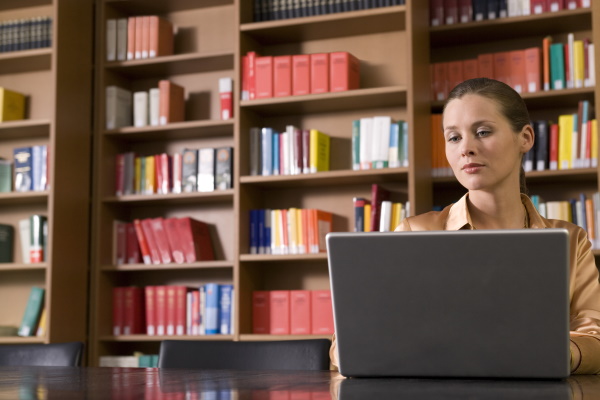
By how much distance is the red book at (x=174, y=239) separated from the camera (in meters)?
3.93

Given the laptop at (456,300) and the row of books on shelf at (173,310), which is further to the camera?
the row of books on shelf at (173,310)

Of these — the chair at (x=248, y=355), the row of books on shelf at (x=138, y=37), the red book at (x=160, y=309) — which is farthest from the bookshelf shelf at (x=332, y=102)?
the chair at (x=248, y=355)

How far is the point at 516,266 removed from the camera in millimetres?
990

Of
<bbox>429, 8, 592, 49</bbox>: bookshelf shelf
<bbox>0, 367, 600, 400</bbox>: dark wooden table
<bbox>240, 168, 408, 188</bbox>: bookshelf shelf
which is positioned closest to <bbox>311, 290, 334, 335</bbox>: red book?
<bbox>240, 168, 408, 188</bbox>: bookshelf shelf

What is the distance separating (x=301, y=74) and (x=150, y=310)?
4.56 ft

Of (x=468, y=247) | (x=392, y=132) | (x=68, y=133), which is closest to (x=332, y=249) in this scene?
(x=468, y=247)

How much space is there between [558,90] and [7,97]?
2.82m

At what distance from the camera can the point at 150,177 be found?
13.4ft

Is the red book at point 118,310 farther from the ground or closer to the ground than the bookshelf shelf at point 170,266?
closer to the ground

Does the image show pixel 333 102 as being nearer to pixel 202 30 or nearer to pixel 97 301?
pixel 202 30

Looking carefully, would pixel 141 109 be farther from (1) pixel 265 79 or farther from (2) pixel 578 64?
(2) pixel 578 64

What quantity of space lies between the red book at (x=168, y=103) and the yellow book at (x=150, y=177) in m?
0.21

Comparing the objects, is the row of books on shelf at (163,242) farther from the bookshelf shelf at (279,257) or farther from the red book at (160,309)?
the bookshelf shelf at (279,257)

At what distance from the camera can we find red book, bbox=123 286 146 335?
4.02 metres
